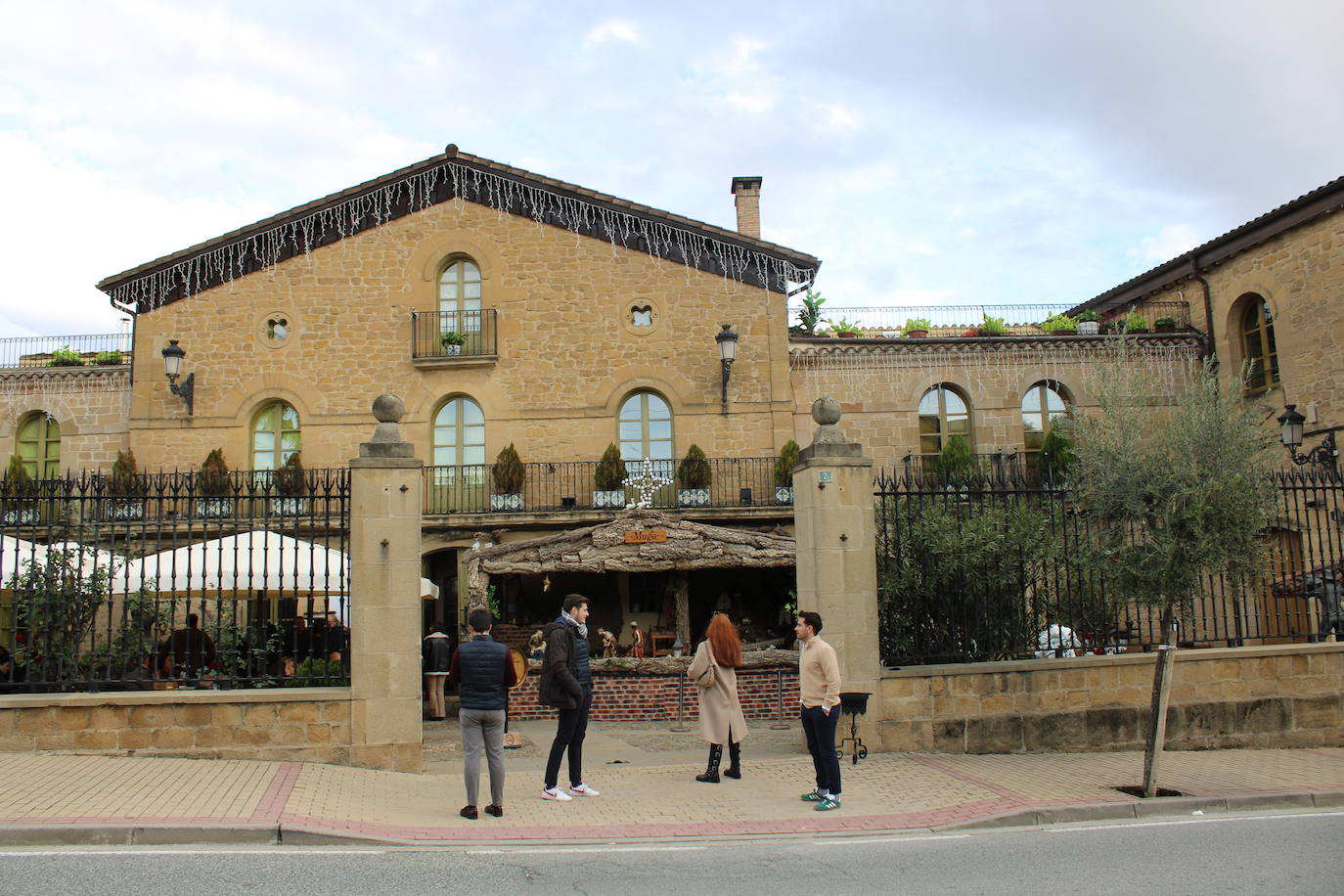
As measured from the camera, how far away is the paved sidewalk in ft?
24.3

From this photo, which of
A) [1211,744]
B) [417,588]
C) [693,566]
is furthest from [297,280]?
[1211,744]

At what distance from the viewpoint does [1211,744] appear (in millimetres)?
10969

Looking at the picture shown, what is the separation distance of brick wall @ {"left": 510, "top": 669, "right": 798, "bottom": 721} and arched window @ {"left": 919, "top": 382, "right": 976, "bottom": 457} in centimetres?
905

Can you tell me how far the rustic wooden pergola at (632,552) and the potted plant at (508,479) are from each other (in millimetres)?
4548

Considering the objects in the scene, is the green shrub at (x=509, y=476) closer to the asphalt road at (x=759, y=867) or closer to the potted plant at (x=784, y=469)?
the potted plant at (x=784, y=469)

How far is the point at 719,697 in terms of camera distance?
9.41 metres

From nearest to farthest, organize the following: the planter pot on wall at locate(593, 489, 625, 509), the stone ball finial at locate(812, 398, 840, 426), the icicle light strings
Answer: the stone ball finial at locate(812, 398, 840, 426)
the planter pot on wall at locate(593, 489, 625, 509)
the icicle light strings

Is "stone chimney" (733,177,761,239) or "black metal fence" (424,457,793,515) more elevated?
"stone chimney" (733,177,761,239)

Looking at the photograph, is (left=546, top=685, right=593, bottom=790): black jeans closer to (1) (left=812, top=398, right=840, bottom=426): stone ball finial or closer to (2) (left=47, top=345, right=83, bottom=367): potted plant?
(1) (left=812, top=398, right=840, bottom=426): stone ball finial

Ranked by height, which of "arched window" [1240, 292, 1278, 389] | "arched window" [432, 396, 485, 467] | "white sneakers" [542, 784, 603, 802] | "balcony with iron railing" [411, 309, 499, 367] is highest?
"balcony with iron railing" [411, 309, 499, 367]

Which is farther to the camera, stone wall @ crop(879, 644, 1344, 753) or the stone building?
the stone building

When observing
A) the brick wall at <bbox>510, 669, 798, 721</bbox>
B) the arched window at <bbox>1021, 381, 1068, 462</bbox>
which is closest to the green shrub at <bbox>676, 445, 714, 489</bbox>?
the brick wall at <bbox>510, 669, 798, 721</bbox>

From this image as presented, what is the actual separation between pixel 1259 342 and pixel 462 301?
16.2 meters

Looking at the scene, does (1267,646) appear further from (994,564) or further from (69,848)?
(69,848)
